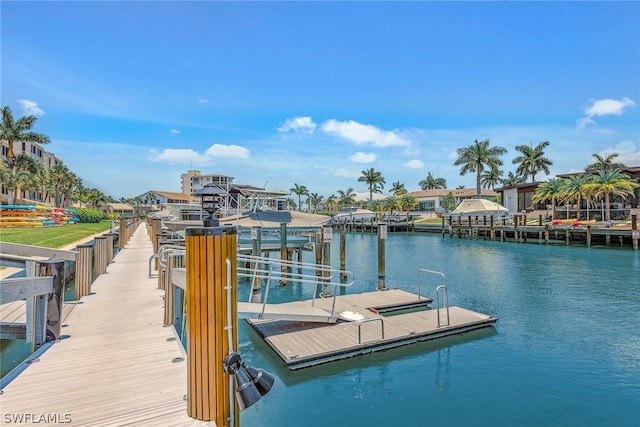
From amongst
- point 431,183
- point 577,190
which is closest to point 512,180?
point 431,183

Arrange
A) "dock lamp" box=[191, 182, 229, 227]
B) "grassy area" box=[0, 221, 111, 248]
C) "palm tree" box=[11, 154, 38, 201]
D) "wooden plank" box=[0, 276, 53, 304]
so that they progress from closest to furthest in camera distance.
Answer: "dock lamp" box=[191, 182, 229, 227] < "wooden plank" box=[0, 276, 53, 304] < "grassy area" box=[0, 221, 111, 248] < "palm tree" box=[11, 154, 38, 201]

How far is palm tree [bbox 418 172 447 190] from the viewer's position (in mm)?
111562

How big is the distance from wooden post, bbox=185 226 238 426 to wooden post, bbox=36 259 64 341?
4.21 metres

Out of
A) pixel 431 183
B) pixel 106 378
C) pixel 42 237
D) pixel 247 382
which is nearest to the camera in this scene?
pixel 247 382

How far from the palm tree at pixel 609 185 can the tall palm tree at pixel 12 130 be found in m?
68.3

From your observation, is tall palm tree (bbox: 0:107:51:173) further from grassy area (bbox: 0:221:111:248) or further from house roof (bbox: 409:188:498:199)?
house roof (bbox: 409:188:498:199)

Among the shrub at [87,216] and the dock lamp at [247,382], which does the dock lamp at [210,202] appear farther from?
the shrub at [87,216]

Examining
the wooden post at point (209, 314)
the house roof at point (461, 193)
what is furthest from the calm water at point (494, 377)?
the house roof at point (461, 193)

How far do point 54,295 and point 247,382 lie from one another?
4930mm

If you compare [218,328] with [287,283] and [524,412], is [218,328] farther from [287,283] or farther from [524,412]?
[287,283]

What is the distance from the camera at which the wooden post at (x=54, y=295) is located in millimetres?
6711

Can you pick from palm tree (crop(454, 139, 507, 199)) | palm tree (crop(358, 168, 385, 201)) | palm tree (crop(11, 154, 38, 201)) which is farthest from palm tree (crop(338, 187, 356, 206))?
palm tree (crop(11, 154, 38, 201))

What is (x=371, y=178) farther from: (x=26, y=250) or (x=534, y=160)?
(x=26, y=250)

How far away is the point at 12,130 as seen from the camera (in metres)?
44.1
